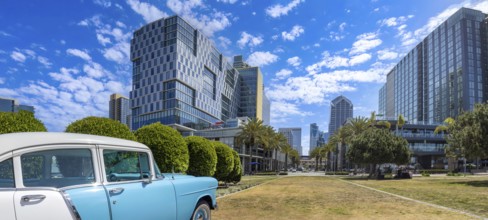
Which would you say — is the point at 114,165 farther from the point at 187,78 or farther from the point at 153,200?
the point at 187,78

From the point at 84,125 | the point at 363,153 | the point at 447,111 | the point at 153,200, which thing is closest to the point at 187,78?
the point at 363,153

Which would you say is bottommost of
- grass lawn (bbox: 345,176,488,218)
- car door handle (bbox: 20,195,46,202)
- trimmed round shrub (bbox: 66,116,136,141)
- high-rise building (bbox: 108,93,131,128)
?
grass lawn (bbox: 345,176,488,218)

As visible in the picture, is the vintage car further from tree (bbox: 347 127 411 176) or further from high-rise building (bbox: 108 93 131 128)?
high-rise building (bbox: 108 93 131 128)

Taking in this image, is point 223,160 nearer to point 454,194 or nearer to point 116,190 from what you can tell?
point 454,194

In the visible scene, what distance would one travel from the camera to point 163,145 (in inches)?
634

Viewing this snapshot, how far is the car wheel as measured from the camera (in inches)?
273

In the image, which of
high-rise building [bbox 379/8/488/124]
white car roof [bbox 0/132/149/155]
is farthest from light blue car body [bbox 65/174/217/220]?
high-rise building [bbox 379/8/488/124]

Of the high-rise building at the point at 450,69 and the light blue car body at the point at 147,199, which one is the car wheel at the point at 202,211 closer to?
the light blue car body at the point at 147,199

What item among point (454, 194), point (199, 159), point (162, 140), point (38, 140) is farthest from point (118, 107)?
point (38, 140)

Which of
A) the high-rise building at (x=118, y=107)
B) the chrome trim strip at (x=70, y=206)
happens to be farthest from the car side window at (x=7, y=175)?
the high-rise building at (x=118, y=107)

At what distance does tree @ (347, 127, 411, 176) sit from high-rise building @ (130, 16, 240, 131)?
59.4m

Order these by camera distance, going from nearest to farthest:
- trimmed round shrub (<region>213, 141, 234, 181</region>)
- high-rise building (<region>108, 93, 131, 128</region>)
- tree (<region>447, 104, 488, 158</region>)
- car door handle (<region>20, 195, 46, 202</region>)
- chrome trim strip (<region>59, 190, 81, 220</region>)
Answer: car door handle (<region>20, 195, 46, 202</region>)
chrome trim strip (<region>59, 190, 81, 220</region>)
trimmed round shrub (<region>213, 141, 234, 181</region>)
tree (<region>447, 104, 488, 158</region>)
high-rise building (<region>108, 93, 131, 128</region>)

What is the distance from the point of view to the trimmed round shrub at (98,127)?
1250cm

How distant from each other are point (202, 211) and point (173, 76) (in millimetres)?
92207
